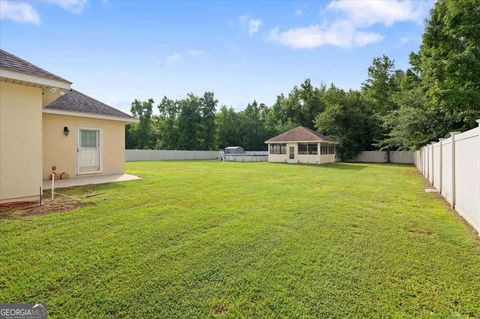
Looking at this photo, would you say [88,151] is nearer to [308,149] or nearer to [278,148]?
[308,149]

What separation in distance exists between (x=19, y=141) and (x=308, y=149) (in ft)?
78.5

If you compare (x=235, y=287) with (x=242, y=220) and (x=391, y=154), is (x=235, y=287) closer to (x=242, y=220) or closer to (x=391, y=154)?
(x=242, y=220)

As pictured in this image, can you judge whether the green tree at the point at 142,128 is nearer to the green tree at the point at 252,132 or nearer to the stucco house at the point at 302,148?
the green tree at the point at 252,132

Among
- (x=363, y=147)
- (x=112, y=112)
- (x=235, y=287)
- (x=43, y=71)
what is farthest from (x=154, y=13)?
(x=363, y=147)

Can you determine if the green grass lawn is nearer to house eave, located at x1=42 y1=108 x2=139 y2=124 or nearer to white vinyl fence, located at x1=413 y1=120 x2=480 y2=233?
white vinyl fence, located at x1=413 y1=120 x2=480 y2=233

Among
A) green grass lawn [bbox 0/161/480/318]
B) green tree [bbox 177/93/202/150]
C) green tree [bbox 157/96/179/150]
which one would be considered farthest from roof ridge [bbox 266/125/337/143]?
green grass lawn [bbox 0/161/480/318]

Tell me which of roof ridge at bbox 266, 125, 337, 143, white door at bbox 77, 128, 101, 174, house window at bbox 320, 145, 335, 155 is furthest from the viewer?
house window at bbox 320, 145, 335, 155

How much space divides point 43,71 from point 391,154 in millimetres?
33442

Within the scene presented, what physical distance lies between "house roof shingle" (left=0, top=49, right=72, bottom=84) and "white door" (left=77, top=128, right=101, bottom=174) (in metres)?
4.21

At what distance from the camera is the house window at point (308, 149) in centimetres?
2664

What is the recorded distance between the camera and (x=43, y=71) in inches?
262

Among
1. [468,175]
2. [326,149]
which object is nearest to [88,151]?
[468,175]

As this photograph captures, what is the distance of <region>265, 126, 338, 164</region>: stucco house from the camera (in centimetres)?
2655

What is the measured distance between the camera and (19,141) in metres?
6.18
